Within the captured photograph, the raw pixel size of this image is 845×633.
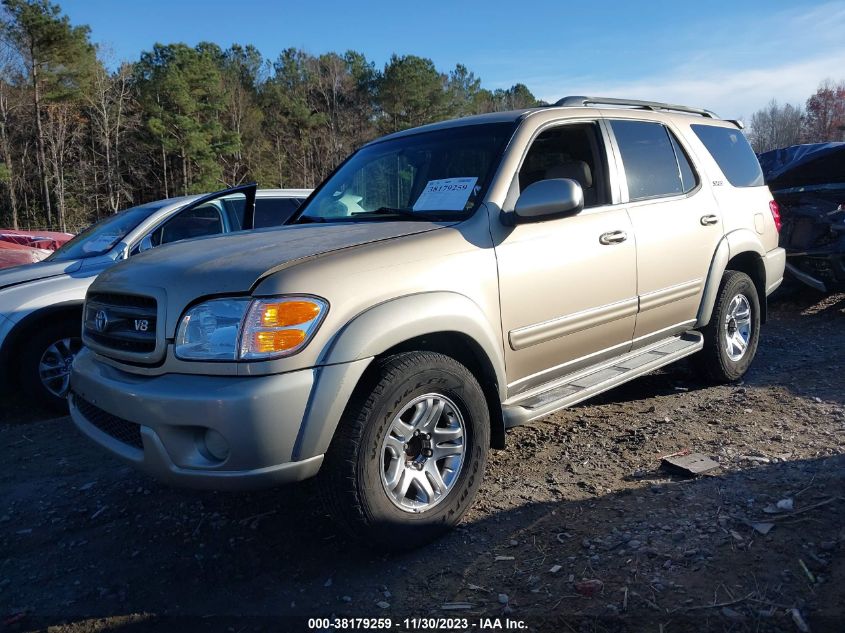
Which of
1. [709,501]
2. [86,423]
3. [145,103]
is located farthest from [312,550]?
[145,103]

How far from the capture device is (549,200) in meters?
3.05

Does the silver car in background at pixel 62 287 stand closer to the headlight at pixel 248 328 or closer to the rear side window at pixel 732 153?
the headlight at pixel 248 328

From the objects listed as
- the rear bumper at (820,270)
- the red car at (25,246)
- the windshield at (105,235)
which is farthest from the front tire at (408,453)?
the red car at (25,246)

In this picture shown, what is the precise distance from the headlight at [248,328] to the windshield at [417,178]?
109 cm

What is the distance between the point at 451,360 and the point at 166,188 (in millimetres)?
43833

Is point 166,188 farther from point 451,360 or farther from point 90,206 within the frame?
point 451,360

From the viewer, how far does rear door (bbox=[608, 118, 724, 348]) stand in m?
3.95

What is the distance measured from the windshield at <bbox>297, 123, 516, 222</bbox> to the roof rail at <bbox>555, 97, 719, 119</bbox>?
71 cm

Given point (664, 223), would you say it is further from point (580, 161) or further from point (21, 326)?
point (21, 326)

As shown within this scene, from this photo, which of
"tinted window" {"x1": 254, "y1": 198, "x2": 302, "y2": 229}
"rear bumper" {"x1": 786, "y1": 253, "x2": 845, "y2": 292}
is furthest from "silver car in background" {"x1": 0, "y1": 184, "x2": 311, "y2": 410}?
"rear bumper" {"x1": 786, "y1": 253, "x2": 845, "y2": 292}

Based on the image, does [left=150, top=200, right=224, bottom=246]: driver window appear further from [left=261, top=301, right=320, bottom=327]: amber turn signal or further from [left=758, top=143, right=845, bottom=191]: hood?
[left=758, top=143, right=845, bottom=191]: hood

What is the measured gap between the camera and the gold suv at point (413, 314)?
241 centimetres

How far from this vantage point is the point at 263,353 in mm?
2377

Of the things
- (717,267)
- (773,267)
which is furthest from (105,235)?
(773,267)
